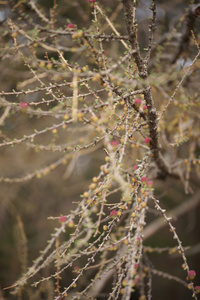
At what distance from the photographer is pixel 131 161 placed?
2.11 m

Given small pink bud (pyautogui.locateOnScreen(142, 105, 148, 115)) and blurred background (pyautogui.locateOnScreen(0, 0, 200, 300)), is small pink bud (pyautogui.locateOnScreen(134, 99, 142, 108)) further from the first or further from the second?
blurred background (pyautogui.locateOnScreen(0, 0, 200, 300))

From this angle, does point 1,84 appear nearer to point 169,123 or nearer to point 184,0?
point 169,123

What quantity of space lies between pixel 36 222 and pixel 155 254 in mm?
2908

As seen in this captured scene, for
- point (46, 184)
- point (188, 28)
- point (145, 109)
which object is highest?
point (46, 184)

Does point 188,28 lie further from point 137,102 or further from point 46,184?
point 46,184

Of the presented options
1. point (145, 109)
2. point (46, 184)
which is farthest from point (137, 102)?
point (46, 184)

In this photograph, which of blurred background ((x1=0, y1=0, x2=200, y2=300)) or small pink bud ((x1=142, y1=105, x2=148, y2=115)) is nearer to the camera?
small pink bud ((x1=142, y1=105, x2=148, y2=115))

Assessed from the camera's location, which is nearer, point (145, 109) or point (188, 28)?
point (145, 109)

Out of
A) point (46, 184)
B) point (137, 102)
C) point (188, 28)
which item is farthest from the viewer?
point (46, 184)

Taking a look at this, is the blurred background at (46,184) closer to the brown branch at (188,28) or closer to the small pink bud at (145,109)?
the brown branch at (188,28)

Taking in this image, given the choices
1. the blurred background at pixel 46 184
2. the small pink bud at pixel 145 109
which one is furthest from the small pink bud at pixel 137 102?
the blurred background at pixel 46 184

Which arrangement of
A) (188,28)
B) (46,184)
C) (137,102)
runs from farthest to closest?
1. (46,184)
2. (188,28)
3. (137,102)

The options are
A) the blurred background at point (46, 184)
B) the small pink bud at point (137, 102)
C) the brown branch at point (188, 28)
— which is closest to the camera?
the small pink bud at point (137, 102)

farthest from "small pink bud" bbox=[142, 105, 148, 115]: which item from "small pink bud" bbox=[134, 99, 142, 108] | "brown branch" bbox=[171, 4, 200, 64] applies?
"brown branch" bbox=[171, 4, 200, 64]
